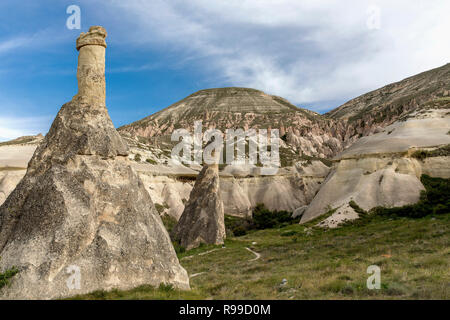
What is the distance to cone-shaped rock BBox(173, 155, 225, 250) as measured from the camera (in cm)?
2647

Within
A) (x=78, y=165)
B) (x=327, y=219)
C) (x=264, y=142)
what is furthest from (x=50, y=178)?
(x=264, y=142)

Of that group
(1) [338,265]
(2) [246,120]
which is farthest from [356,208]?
(2) [246,120]

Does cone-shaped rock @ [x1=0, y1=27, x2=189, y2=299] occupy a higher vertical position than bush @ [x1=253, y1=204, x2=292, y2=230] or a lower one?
higher

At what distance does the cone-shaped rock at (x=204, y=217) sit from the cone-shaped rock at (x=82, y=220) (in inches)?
664

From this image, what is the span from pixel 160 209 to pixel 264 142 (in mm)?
41554

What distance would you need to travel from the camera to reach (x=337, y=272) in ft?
37.4

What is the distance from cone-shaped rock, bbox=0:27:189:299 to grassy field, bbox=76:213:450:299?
611 mm

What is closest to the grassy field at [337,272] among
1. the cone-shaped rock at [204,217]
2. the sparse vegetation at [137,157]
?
the cone-shaped rock at [204,217]

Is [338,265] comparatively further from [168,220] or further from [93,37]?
[168,220]

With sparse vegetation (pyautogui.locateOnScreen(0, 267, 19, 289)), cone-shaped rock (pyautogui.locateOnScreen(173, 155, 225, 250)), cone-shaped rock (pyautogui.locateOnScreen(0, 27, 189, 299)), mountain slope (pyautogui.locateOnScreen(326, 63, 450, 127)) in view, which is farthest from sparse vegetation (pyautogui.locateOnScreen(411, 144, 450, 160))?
sparse vegetation (pyautogui.locateOnScreen(0, 267, 19, 289))

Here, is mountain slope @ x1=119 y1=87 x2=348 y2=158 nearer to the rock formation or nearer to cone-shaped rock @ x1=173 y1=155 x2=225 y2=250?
the rock formation

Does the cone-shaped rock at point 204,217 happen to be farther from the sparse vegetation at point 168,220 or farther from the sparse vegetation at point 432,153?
the sparse vegetation at point 432,153

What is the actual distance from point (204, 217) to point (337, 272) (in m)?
16.6

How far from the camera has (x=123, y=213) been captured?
9.16 metres
